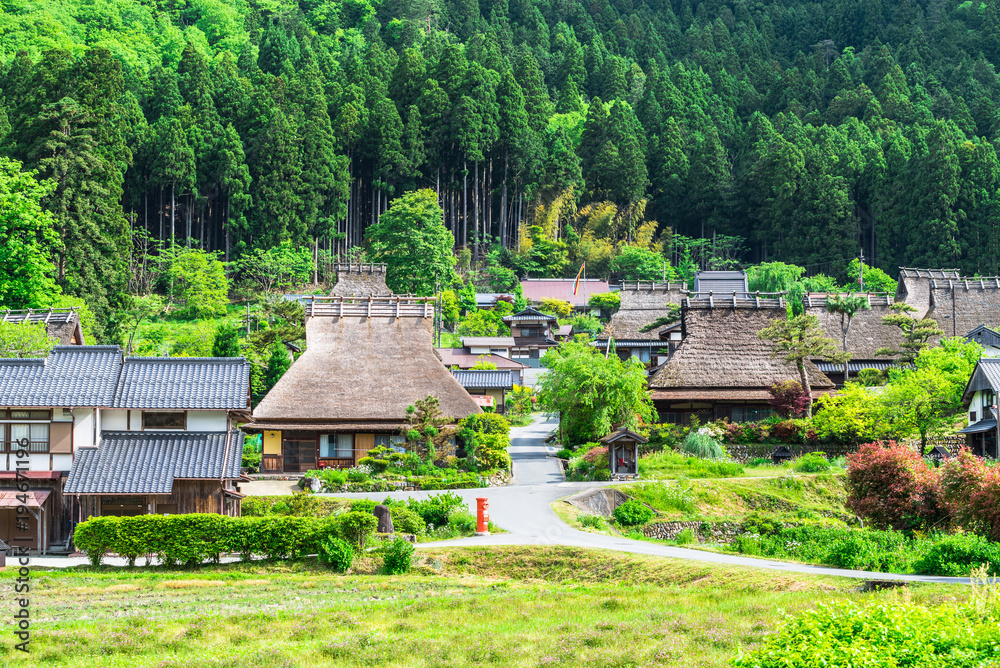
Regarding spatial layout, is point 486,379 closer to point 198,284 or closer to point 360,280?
point 360,280

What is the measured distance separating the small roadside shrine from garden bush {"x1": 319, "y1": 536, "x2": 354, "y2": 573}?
13.2 meters

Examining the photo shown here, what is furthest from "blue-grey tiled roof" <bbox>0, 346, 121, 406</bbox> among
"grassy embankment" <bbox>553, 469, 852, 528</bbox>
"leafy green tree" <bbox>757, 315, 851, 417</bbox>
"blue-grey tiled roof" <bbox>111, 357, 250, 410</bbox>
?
"leafy green tree" <bbox>757, 315, 851, 417</bbox>

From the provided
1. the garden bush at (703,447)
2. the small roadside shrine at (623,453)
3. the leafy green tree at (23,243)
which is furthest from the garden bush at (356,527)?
the leafy green tree at (23,243)

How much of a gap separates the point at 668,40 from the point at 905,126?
142 feet

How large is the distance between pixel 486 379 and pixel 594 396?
14.0m

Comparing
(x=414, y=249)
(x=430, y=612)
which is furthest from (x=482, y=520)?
(x=414, y=249)

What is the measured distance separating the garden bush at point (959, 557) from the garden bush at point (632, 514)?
1026 centimetres

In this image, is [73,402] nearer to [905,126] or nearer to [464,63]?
[464,63]

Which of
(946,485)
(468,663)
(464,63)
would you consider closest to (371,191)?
(464,63)

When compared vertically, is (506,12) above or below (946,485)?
above

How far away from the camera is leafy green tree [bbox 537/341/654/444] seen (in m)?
38.5

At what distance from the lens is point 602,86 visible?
116812 millimetres

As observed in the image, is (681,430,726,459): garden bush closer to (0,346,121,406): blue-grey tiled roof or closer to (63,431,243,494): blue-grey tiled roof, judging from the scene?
(63,431,243,494): blue-grey tiled roof

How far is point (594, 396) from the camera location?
127 feet
